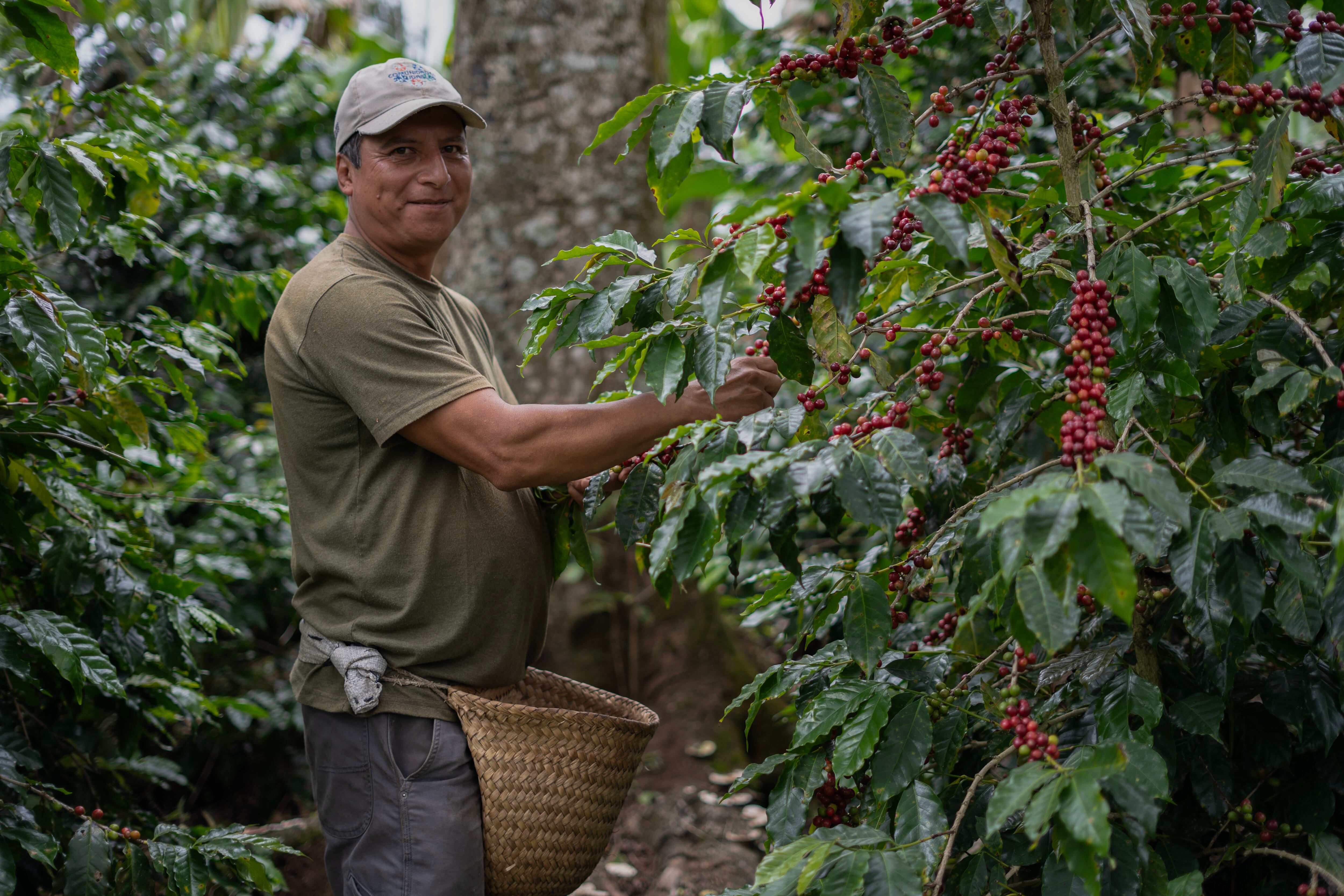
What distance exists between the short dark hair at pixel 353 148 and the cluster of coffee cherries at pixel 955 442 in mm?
1341

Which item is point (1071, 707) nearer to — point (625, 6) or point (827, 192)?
point (827, 192)

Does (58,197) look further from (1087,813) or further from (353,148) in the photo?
(1087,813)

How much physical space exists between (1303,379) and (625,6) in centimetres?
325

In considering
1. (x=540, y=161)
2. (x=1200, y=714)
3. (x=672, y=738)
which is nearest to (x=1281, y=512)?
(x=1200, y=714)

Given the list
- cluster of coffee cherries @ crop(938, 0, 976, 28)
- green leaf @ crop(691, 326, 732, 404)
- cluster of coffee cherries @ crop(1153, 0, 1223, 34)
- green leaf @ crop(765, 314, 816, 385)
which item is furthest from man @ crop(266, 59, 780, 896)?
cluster of coffee cherries @ crop(1153, 0, 1223, 34)

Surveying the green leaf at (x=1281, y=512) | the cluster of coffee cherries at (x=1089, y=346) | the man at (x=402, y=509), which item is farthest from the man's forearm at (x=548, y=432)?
the green leaf at (x=1281, y=512)

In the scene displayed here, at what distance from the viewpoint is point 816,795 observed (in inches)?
70.2

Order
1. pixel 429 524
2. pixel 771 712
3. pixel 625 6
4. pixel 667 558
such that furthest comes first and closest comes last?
pixel 625 6, pixel 771 712, pixel 429 524, pixel 667 558

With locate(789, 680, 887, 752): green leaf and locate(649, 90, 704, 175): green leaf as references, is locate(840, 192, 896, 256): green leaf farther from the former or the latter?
locate(789, 680, 887, 752): green leaf

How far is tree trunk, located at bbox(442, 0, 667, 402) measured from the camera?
3.89 meters

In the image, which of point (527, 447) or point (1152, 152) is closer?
point (527, 447)

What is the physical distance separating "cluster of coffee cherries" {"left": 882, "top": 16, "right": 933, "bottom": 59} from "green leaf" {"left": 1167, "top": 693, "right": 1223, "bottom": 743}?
3.71 feet

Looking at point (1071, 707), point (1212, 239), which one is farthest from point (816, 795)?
point (1212, 239)

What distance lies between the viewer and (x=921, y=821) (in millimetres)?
1507
